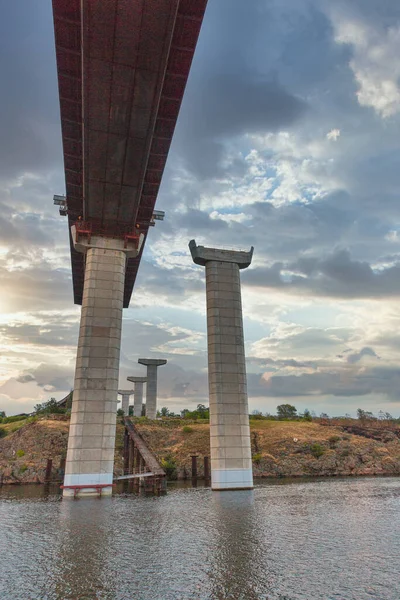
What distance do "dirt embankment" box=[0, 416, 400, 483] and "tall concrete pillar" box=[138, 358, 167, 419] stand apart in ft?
51.0

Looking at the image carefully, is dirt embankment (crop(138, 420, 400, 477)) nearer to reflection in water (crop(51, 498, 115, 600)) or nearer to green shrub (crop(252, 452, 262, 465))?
green shrub (crop(252, 452, 262, 465))

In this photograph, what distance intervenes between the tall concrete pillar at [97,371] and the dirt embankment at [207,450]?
1945cm

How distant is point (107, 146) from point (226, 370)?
21074 millimetres

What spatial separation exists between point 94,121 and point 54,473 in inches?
1534

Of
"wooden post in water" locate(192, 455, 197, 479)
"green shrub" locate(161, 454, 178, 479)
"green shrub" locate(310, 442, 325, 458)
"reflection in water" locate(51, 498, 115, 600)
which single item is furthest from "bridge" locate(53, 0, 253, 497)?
"green shrub" locate(310, 442, 325, 458)

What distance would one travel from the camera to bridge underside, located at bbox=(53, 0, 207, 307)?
70.9 ft

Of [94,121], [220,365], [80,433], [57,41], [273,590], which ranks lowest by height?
[273,590]

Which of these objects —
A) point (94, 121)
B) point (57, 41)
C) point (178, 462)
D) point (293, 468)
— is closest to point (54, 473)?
point (178, 462)

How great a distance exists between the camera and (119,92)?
25453 mm

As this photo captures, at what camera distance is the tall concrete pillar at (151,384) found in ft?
268

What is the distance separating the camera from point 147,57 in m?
23.4

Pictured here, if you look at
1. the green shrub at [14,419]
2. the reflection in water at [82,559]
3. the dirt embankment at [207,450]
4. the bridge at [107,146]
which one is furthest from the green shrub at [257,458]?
the green shrub at [14,419]

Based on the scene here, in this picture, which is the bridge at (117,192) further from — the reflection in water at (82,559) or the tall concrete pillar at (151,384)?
the tall concrete pillar at (151,384)

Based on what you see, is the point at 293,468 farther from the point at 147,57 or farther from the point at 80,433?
the point at 147,57
